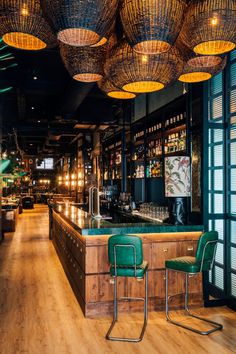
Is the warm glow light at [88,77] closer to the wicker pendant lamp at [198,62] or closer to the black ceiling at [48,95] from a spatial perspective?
the wicker pendant lamp at [198,62]

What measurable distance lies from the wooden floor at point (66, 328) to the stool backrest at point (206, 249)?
739 mm

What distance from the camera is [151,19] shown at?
5.54ft

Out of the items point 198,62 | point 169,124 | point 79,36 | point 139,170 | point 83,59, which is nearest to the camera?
point 79,36

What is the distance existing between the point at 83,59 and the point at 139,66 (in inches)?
16.8

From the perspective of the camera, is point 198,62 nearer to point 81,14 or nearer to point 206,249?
point 81,14

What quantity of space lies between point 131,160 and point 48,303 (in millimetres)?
5388

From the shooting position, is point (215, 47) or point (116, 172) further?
point (116, 172)

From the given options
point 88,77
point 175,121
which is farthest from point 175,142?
point 88,77

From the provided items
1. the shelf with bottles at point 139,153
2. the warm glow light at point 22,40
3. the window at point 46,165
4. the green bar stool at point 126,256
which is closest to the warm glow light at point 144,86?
the warm glow light at point 22,40

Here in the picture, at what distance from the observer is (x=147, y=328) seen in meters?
3.77

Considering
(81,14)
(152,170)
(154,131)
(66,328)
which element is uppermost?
(154,131)

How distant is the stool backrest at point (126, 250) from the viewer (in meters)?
3.59

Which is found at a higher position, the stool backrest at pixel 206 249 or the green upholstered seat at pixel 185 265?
the stool backrest at pixel 206 249

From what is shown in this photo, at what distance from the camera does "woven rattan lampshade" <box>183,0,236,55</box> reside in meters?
1.87
